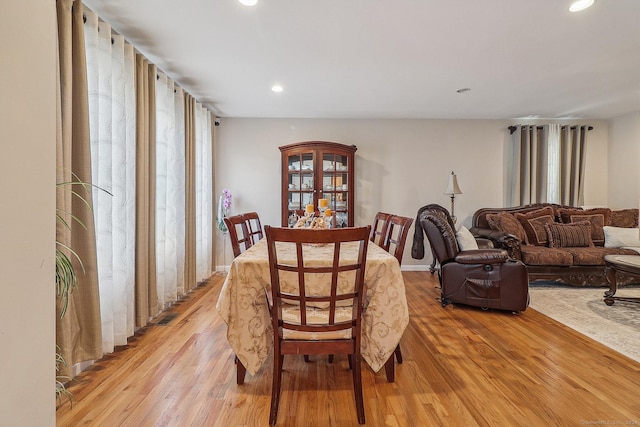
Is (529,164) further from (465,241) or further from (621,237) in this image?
(465,241)

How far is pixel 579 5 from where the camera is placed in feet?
6.60

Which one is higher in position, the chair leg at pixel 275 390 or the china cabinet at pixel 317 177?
the china cabinet at pixel 317 177

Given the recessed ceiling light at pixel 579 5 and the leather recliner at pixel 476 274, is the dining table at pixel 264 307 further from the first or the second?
the recessed ceiling light at pixel 579 5

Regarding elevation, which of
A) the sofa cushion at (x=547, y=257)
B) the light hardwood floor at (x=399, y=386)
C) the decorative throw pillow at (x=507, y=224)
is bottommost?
the light hardwood floor at (x=399, y=386)

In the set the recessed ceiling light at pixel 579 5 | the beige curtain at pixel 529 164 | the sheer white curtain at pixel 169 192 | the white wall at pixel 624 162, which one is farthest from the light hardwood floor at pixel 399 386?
the white wall at pixel 624 162

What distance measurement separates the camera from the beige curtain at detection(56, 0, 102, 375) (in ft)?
5.89

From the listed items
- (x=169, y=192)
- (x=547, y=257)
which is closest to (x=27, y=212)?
(x=169, y=192)

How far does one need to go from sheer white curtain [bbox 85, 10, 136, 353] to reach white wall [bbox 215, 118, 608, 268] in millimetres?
2356

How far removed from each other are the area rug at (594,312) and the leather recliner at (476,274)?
43 cm

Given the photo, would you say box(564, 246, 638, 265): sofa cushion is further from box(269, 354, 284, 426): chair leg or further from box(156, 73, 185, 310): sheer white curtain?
box(156, 73, 185, 310): sheer white curtain

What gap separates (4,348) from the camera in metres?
0.76

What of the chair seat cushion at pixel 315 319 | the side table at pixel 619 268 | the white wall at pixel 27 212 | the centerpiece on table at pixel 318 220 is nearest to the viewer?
the white wall at pixel 27 212

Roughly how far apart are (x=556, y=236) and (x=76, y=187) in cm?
500

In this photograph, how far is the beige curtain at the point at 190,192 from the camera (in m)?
3.58
